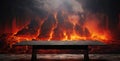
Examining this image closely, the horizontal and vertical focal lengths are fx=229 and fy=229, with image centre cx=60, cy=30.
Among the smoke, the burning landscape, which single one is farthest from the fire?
the smoke

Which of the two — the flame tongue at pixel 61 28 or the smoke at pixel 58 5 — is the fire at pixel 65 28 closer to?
the flame tongue at pixel 61 28

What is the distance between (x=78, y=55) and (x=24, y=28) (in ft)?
7.40

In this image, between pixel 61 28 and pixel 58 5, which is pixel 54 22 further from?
pixel 58 5

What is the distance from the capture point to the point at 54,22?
856cm

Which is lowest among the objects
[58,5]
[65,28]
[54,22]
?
[65,28]

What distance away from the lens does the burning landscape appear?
28.1ft

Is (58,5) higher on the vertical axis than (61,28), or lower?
higher

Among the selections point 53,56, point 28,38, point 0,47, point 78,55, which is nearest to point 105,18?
point 78,55

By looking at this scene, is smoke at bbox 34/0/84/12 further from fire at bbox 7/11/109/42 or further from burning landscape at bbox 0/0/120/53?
fire at bbox 7/11/109/42

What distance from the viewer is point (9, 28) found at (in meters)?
8.59

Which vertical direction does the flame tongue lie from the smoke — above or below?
below

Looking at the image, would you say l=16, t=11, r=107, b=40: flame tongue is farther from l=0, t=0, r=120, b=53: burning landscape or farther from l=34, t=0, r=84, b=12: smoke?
l=34, t=0, r=84, b=12: smoke

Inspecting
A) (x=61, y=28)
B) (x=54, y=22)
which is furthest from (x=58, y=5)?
(x=61, y=28)

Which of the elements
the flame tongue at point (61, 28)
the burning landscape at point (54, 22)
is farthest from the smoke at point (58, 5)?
the flame tongue at point (61, 28)
